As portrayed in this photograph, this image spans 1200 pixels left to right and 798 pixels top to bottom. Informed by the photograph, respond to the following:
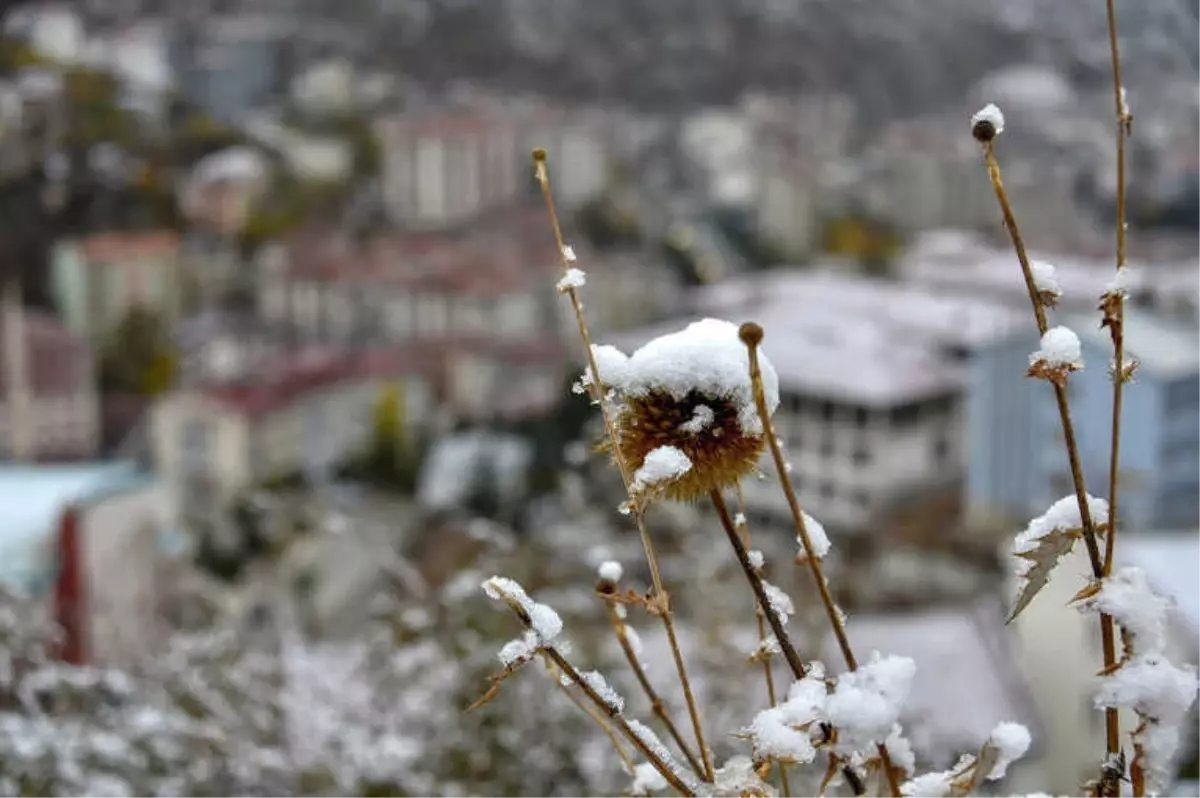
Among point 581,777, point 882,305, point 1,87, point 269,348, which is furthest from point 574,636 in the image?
point 1,87

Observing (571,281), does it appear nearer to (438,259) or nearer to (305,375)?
(305,375)

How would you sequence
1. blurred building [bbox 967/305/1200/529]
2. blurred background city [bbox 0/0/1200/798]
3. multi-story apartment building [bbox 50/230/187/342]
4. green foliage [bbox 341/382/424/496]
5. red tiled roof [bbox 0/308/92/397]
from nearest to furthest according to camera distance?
blurred background city [bbox 0/0/1200/798] → blurred building [bbox 967/305/1200/529] → green foliage [bbox 341/382/424/496] → red tiled roof [bbox 0/308/92/397] → multi-story apartment building [bbox 50/230/187/342]

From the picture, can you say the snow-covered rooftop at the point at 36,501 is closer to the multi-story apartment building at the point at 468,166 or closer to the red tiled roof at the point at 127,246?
the red tiled roof at the point at 127,246

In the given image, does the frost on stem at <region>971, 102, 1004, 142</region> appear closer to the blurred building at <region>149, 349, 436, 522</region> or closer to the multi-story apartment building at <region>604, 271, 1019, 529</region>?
the multi-story apartment building at <region>604, 271, 1019, 529</region>

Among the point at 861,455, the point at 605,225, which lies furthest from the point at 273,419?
the point at 605,225

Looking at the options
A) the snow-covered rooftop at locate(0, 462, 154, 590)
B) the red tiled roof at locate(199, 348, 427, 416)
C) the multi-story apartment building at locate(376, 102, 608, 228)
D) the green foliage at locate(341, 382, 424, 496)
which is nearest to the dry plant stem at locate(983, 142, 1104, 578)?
the snow-covered rooftop at locate(0, 462, 154, 590)

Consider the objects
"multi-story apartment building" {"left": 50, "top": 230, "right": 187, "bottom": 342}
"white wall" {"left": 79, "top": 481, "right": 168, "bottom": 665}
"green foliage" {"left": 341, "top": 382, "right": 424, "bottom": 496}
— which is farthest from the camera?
"multi-story apartment building" {"left": 50, "top": 230, "right": 187, "bottom": 342}

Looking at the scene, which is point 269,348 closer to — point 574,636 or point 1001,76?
point 574,636
